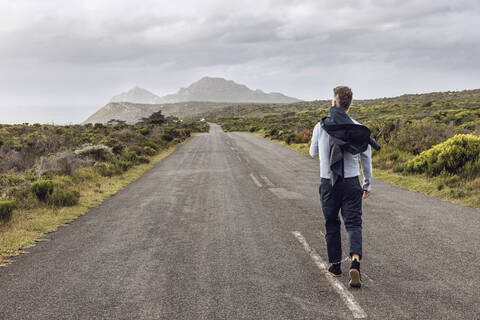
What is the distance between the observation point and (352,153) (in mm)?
3908

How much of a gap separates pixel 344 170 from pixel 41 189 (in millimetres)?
8256

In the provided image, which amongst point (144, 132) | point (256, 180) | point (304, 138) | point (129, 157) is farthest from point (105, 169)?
point (144, 132)

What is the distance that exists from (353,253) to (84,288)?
3.21m

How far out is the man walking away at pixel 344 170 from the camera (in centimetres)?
390

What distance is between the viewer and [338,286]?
13.0ft

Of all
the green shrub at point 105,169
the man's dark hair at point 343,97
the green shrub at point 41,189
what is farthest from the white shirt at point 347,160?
the green shrub at point 105,169

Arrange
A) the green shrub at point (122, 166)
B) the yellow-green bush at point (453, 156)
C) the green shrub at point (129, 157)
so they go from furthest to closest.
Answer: the green shrub at point (129, 157) < the green shrub at point (122, 166) < the yellow-green bush at point (453, 156)

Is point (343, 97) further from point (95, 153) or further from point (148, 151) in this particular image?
point (148, 151)

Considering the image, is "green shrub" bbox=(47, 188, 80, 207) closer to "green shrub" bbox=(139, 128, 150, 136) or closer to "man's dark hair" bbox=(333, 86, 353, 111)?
"man's dark hair" bbox=(333, 86, 353, 111)

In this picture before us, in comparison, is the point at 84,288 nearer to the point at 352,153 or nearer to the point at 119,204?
the point at 352,153

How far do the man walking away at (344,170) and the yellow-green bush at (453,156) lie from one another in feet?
28.1

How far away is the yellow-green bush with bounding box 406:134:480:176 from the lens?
10.9 meters

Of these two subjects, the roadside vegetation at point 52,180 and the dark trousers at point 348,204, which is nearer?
the dark trousers at point 348,204

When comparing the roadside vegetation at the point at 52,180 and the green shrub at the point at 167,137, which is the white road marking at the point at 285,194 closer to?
the roadside vegetation at the point at 52,180
